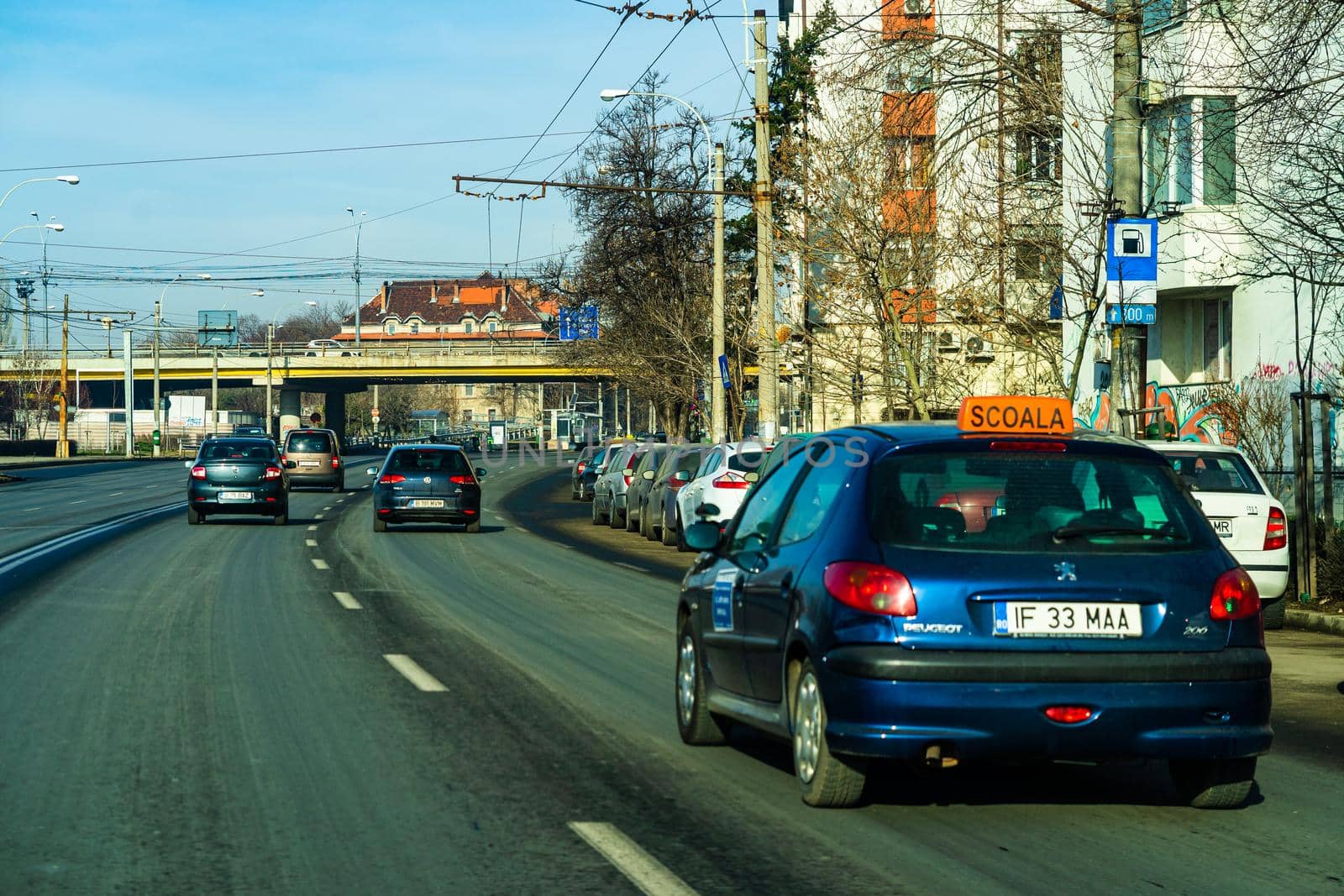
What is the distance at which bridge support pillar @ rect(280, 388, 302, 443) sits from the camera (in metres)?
110

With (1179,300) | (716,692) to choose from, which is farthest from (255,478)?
(716,692)

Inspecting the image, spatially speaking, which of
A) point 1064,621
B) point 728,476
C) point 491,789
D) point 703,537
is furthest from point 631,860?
point 728,476

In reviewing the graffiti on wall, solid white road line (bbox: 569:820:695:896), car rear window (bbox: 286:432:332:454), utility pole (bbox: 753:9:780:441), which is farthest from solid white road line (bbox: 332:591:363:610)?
car rear window (bbox: 286:432:332:454)

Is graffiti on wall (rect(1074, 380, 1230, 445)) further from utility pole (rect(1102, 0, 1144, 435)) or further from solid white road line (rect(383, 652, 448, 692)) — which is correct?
solid white road line (rect(383, 652, 448, 692))

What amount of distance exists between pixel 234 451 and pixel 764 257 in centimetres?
1074

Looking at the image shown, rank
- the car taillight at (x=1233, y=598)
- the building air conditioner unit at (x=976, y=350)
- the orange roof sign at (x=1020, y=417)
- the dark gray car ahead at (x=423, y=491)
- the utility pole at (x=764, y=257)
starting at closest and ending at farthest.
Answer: the car taillight at (x=1233, y=598)
the orange roof sign at (x=1020, y=417)
the building air conditioner unit at (x=976, y=350)
the utility pole at (x=764, y=257)
the dark gray car ahead at (x=423, y=491)

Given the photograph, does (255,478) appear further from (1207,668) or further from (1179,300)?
(1207,668)

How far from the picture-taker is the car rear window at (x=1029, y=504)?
6402mm

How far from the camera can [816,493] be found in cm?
712

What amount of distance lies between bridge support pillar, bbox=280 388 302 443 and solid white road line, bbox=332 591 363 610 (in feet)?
308

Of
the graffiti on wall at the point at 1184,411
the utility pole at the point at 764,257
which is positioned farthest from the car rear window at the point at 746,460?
the graffiti on wall at the point at 1184,411

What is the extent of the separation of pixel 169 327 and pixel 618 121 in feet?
140

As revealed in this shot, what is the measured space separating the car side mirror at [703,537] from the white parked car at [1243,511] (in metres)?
7.48

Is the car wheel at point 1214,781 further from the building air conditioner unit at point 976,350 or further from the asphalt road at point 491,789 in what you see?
the building air conditioner unit at point 976,350
